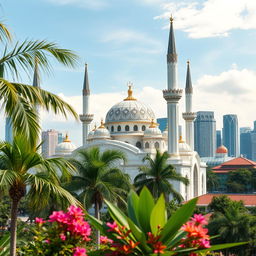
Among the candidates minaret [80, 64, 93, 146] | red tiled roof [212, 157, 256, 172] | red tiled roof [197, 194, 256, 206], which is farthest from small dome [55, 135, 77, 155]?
red tiled roof [212, 157, 256, 172]

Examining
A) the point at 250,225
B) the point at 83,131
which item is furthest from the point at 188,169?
the point at 250,225

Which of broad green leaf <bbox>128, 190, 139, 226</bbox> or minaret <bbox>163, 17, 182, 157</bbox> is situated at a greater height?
minaret <bbox>163, 17, 182, 157</bbox>

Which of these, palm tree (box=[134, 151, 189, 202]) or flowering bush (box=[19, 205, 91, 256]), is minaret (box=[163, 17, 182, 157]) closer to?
palm tree (box=[134, 151, 189, 202])

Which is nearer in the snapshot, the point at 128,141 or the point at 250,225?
the point at 250,225

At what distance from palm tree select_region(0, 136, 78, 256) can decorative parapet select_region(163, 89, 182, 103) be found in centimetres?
3893

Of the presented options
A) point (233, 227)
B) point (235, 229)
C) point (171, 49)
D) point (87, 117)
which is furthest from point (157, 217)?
point (87, 117)

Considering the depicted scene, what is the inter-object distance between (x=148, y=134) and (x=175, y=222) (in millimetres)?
49519

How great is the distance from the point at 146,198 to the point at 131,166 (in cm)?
4553

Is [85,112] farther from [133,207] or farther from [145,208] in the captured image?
[145,208]

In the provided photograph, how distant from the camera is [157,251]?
5566mm

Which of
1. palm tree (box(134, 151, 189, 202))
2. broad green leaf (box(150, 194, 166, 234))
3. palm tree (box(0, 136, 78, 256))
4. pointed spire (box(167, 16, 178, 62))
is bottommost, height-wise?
broad green leaf (box(150, 194, 166, 234))

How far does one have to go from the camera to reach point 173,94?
157 feet

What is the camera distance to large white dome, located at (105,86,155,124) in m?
59.7

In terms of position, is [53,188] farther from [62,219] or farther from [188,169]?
[188,169]
